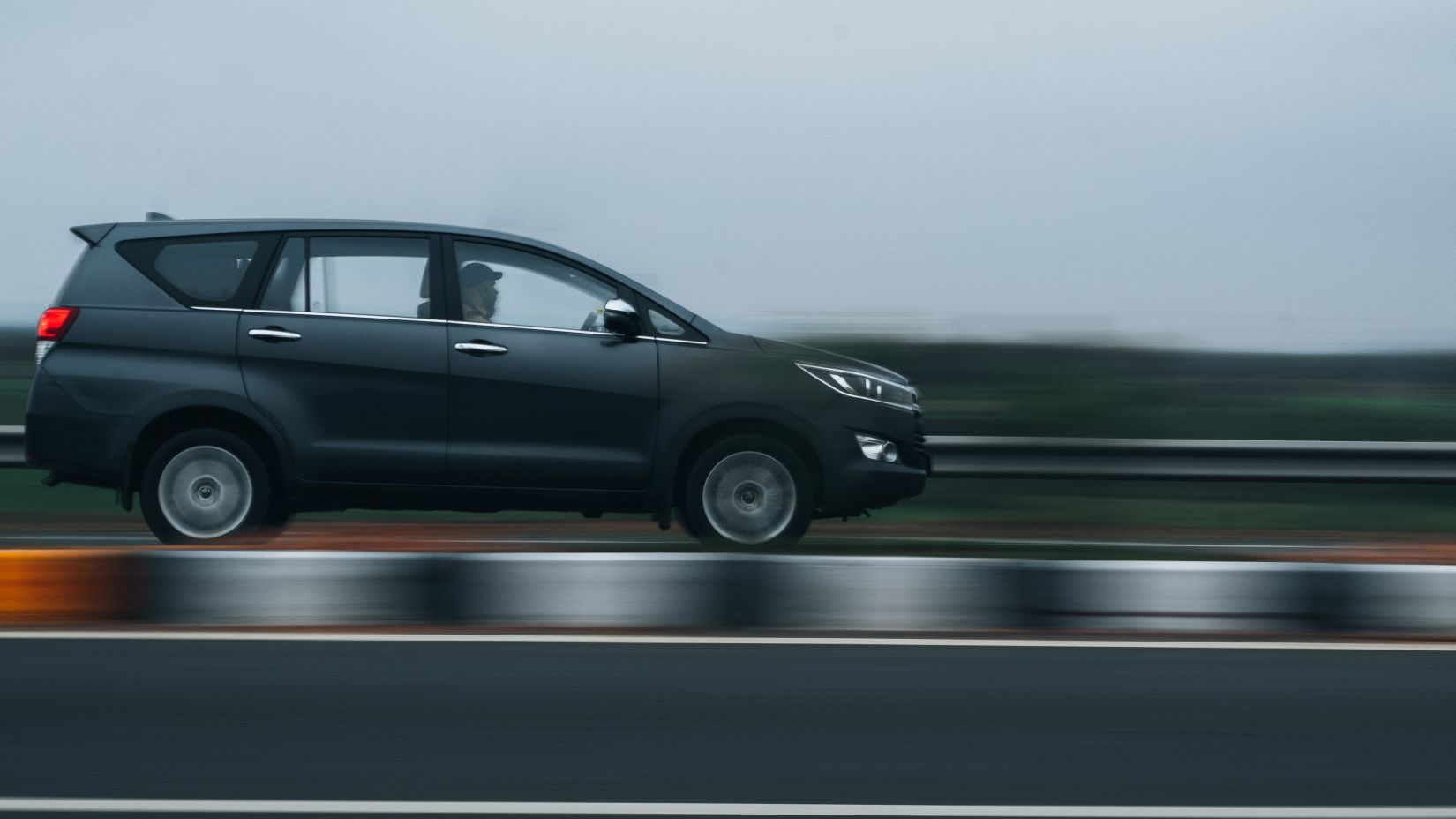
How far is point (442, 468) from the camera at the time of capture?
8086 mm

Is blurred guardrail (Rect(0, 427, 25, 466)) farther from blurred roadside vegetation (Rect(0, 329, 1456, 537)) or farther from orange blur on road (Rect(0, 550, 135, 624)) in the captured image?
orange blur on road (Rect(0, 550, 135, 624))

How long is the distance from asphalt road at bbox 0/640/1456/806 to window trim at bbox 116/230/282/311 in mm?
2479

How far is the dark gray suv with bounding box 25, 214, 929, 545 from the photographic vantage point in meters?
7.99

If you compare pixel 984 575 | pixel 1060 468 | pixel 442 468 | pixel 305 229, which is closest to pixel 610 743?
pixel 984 575

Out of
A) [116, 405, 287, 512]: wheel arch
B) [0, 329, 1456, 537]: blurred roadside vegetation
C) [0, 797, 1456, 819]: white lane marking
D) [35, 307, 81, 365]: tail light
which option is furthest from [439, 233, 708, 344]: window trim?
[0, 797, 1456, 819]: white lane marking

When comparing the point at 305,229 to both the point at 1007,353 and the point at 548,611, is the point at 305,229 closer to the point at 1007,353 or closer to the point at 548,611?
the point at 548,611

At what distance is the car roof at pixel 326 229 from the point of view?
820cm

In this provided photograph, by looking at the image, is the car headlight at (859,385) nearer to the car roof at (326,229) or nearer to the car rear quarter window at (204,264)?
the car roof at (326,229)

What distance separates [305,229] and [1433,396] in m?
9.09

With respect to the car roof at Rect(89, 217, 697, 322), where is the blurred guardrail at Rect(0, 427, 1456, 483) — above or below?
below

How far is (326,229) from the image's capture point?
8.25m

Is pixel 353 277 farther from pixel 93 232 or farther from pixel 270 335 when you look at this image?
pixel 93 232

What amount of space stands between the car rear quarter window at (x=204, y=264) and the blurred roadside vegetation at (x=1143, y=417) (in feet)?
11.7

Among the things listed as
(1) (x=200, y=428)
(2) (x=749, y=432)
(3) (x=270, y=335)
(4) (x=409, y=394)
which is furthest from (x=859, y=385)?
(1) (x=200, y=428)
